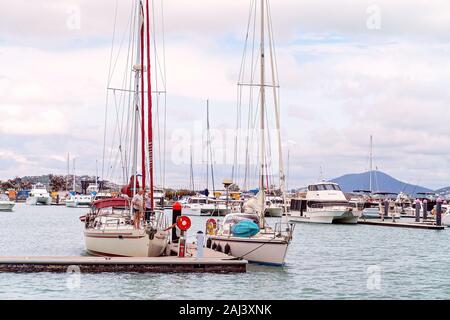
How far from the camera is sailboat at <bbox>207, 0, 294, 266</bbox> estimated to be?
1565 inches

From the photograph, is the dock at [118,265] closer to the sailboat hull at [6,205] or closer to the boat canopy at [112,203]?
the boat canopy at [112,203]

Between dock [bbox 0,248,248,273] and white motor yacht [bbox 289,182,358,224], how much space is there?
203 ft

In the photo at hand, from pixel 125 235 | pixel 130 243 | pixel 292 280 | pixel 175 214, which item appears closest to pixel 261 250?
pixel 292 280

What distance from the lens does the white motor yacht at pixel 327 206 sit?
9650 centimetres

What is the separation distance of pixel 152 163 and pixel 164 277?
827 centimetres

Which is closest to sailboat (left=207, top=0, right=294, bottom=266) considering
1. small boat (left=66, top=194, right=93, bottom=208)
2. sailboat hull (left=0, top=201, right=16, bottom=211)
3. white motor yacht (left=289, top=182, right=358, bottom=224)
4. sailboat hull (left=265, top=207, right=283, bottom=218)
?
white motor yacht (left=289, top=182, right=358, bottom=224)

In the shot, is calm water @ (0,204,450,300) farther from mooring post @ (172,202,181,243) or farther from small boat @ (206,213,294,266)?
mooring post @ (172,202,181,243)

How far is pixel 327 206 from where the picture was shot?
9800cm

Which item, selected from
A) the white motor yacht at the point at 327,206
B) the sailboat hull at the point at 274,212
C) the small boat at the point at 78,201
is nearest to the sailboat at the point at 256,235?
the white motor yacht at the point at 327,206

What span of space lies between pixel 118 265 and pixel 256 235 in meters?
8.63

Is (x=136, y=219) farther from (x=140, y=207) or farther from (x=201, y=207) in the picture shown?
(x=201, y=207)

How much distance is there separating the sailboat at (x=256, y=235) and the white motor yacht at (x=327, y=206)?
5306 cm

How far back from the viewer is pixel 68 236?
7081cm
